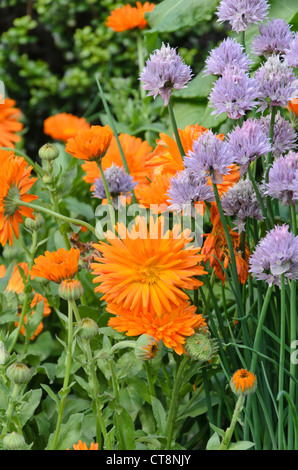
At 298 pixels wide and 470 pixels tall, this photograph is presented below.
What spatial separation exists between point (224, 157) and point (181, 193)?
7 cm

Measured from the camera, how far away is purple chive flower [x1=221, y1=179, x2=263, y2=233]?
88 centimetres

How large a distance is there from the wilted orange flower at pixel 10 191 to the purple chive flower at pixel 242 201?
286 mm

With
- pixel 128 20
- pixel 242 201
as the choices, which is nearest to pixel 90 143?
pixel 242 201

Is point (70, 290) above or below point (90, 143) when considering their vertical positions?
below

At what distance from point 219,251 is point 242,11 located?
0.31 m

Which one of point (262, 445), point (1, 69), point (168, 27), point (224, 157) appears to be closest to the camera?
point (224, 157)

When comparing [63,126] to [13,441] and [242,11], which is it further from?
[13,441]

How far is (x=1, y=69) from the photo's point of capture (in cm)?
289

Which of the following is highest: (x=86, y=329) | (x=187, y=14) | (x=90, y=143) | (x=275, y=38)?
(x=187, y=14)

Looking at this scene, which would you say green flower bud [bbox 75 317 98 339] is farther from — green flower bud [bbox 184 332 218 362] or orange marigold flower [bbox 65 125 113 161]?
orange marigold flower [bbox 65 125 113 161]

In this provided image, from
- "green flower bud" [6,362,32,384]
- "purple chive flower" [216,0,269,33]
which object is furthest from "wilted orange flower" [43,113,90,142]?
"green flower bud" [6,362,32,384]

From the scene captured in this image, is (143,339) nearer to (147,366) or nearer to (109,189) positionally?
(147,366)

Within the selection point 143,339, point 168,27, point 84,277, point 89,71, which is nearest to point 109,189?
point 84,277

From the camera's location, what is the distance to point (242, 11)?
2.94 feet
